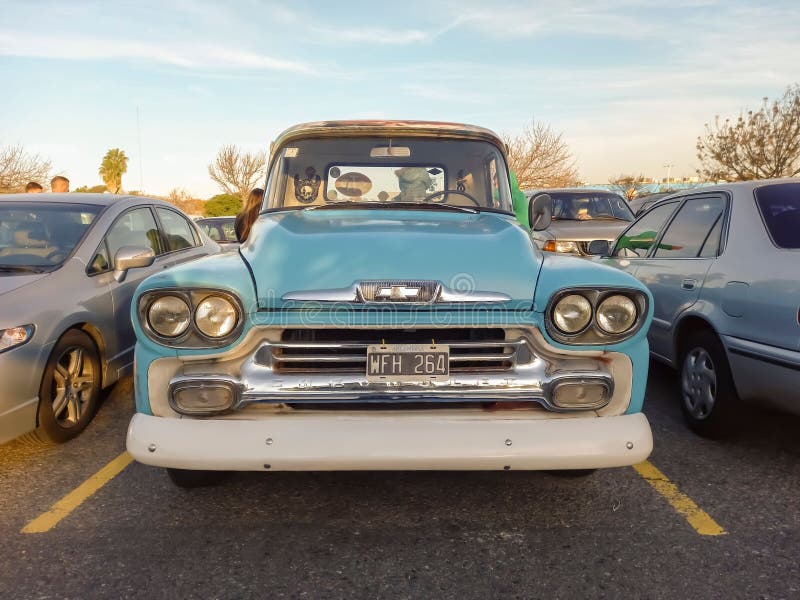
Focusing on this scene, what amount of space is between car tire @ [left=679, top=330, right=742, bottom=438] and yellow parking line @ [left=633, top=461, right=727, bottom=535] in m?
0.58

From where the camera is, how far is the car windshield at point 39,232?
4234 mm

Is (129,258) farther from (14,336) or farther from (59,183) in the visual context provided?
(59,183)

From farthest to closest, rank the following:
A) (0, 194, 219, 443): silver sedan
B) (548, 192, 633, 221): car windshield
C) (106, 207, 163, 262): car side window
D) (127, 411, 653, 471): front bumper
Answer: (548, 192, 633, 221): car windshield < (106, 207, 163, 262): car side window < (0, 194, 219, 443): silver sedan < (127, 411, 653, 471): front bumper

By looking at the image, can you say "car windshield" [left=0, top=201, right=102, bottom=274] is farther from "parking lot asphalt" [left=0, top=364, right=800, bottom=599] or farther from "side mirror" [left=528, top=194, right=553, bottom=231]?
"side mirror" [left=528, top=194, right=553, bottom=231]

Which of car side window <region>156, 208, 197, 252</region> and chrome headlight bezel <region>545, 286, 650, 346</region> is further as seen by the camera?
car side window <region>156, 208, 197, 252</region>

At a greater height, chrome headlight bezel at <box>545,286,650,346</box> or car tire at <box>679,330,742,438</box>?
chrome headlight bezel at <box>545,286,650,346</box>

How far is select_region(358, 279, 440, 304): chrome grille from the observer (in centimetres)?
259

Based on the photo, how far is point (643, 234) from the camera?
5305 mm

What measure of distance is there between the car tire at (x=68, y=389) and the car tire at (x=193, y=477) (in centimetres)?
111

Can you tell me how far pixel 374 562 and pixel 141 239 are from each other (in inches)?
145

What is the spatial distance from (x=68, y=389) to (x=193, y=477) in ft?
4.66

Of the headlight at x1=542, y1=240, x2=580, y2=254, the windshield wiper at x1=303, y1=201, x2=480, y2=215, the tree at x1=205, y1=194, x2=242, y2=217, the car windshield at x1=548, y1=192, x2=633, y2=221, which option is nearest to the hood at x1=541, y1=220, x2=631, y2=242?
the headlight at x1=542, y1=240, x2=580, y2=254

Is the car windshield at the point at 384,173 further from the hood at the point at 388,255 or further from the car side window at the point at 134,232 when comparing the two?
the car side window at the point at 134,232

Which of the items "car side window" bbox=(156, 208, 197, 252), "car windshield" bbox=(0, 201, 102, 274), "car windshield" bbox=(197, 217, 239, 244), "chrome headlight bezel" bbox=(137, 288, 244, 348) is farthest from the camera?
"car windshield" bbox=(197, 217, 239, 244)
